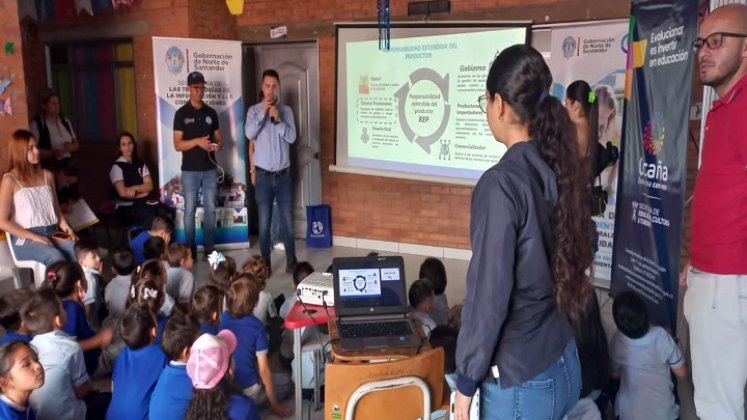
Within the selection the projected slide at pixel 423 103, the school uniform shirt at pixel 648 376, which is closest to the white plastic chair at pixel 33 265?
the projected slide at pixel 423 103

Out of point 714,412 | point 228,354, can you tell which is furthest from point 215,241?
point 714,412

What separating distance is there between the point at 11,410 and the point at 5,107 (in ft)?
9.63

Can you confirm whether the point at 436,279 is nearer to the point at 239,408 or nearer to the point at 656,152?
the point at 656,152

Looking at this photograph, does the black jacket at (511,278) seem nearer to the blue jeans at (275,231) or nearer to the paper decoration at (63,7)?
the blue jeans at (275,231)

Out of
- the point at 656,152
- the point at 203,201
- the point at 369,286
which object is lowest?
the point at 203,201

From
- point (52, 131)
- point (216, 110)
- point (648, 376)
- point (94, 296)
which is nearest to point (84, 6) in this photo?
point (52, 131)

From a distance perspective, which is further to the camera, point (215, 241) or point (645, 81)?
point (215, 241)

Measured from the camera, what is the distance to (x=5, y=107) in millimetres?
4188

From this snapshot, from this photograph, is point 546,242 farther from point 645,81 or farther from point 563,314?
point 645,81

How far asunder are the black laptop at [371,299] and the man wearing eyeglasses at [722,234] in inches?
37.5

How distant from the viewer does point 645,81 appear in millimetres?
3266

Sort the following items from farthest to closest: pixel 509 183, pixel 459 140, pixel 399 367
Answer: pixel 459 140 → pixel 399 367 → pixel 509 183

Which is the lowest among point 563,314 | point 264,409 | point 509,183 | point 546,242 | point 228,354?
point 264,409

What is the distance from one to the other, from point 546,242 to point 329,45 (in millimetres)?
4736
